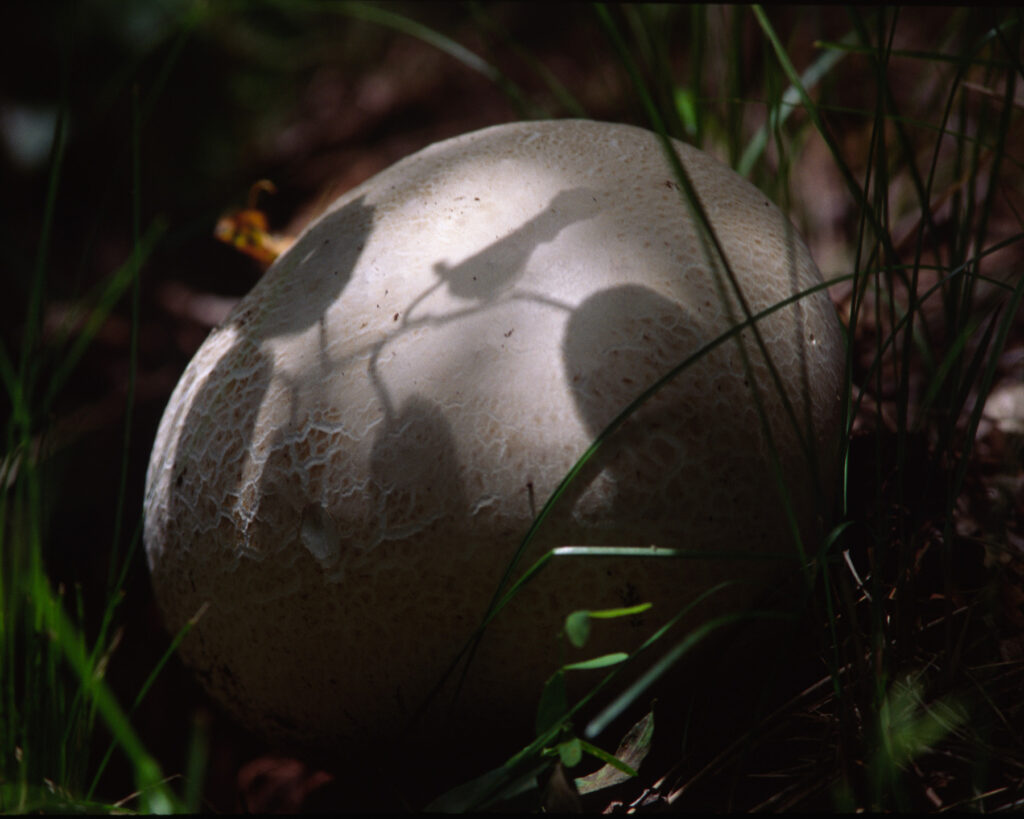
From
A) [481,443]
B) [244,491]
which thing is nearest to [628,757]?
[481,443]

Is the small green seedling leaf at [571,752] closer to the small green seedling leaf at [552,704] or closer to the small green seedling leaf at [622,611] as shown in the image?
the small green seedling leaf at [552,704]

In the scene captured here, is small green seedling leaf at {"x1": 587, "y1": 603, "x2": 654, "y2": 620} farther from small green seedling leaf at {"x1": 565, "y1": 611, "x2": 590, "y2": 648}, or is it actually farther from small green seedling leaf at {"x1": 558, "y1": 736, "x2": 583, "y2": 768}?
small green seedling leaf at {"x1": 558, "y1": 736, "x2": 583, "y2": 768}

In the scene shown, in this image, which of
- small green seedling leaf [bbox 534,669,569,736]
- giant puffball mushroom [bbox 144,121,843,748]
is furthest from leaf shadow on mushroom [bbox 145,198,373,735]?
small green seedling leaf [bbox 534,669,569,736]

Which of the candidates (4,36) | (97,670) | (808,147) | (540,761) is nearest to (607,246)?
(540,761)

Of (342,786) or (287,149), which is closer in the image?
(342,786)

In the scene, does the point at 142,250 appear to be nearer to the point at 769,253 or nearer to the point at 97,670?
the point at 97,670

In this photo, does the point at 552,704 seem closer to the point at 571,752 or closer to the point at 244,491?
the point at 571,752

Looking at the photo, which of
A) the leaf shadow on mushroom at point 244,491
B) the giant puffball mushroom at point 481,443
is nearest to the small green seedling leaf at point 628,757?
the giant puffball mushroom at point 481,443
